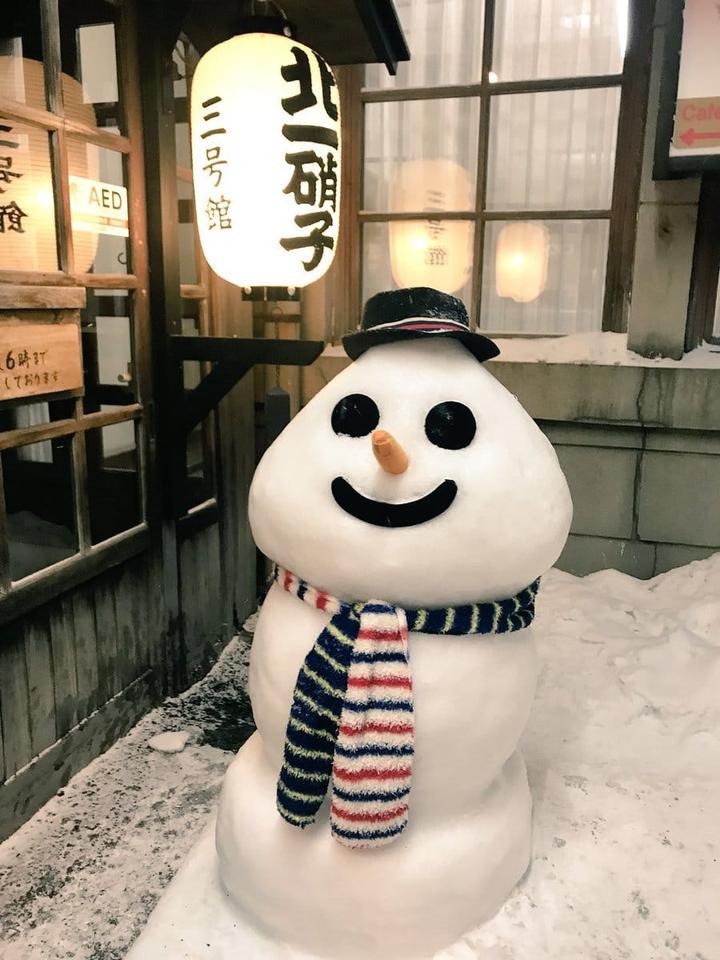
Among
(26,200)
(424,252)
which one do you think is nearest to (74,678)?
(26,200)

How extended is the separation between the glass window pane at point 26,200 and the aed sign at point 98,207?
0.16 meters

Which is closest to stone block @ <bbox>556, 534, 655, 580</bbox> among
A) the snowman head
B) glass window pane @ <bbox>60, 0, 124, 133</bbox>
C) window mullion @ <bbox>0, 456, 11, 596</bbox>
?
the snowman head

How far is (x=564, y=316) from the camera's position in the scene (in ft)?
18.4

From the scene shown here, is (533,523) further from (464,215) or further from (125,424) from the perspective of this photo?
(464,215)

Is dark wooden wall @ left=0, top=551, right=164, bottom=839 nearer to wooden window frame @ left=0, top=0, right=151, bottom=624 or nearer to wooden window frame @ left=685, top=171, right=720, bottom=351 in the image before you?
wooden window frame @ left=0, top=0, right=151, bottom=624

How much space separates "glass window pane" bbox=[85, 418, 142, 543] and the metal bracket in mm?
379

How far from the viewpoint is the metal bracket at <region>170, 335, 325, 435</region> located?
3.85m

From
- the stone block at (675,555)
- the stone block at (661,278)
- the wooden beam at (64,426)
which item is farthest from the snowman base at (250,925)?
the stone block at (661,278)

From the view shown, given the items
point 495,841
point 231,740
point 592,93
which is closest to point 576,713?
point 495,841

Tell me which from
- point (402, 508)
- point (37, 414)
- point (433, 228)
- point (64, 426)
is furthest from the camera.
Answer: point (433, 228)

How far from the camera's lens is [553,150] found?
5410 millimetres

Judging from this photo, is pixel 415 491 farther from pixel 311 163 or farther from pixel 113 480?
pixel 113 480

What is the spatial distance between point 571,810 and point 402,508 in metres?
1.92

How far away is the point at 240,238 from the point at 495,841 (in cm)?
282
